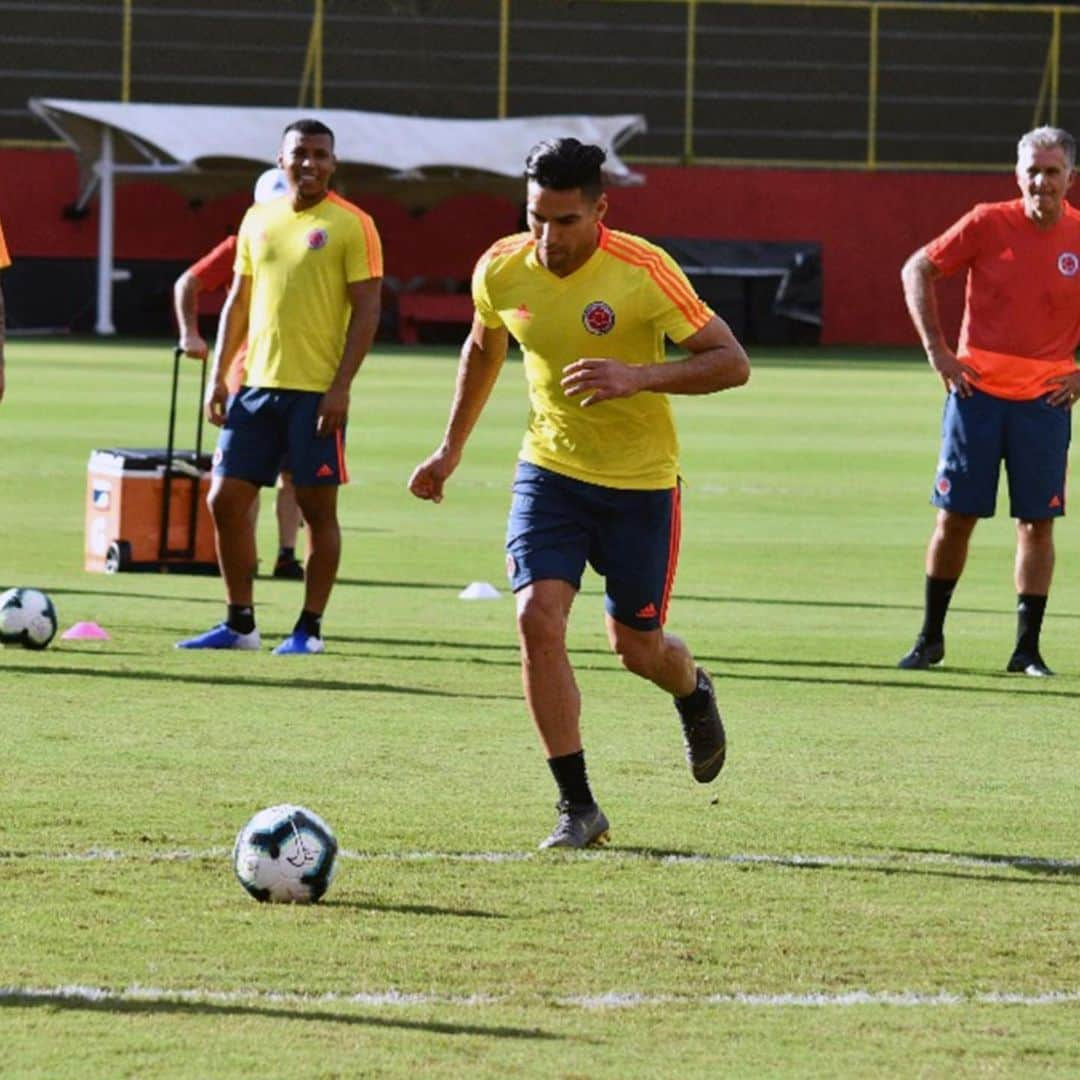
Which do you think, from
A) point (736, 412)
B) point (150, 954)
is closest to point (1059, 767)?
point (150, 954)

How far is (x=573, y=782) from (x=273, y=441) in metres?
4.65

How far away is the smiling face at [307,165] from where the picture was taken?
11914 mm

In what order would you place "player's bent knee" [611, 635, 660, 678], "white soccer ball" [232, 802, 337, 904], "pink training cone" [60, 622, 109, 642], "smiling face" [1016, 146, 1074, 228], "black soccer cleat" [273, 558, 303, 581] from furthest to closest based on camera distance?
"black soccer cleat" [273, 558, 303, 581]
"pink training cone" [60, 622, 109, 642]
"smiling face" [1016, 146, 1074, 228]
"player's bent knee" [611, 635, 660, 678]
"white soccer ball" [232, 802, 337, 904]

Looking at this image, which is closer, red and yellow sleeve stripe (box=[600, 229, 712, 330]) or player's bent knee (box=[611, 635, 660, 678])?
red and yellow sleeve stripe (box=[600, 229, 712, 330])

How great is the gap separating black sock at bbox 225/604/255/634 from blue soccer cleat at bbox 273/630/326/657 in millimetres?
162

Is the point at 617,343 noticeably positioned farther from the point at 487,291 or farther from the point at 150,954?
the point at 150,954

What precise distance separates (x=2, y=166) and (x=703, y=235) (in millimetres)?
11694

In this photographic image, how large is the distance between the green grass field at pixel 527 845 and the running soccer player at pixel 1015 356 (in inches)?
29.7

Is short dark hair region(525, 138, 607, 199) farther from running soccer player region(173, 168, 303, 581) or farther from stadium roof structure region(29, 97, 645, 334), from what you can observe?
stadium roof structure region(29, 97, 645, 334)

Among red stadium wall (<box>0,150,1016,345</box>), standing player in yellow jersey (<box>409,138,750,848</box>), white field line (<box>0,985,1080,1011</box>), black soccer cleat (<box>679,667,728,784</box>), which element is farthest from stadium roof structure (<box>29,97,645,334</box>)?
white field line (<box>0,985,1080,1011</box>)

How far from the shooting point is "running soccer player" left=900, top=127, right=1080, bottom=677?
12.0 metres

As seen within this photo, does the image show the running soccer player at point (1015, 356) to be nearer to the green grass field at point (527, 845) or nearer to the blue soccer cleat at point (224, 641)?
the green grass field at point (527, 845)

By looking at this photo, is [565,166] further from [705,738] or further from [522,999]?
[522,999]

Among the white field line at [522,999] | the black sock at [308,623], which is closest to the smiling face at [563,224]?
the white field line at [522,999]
